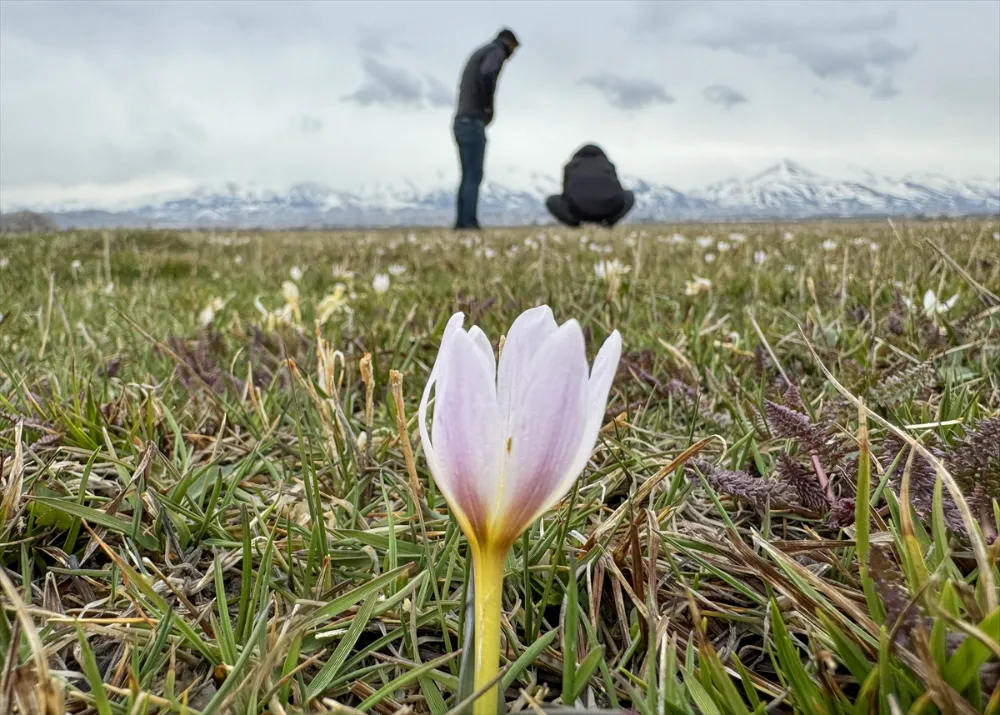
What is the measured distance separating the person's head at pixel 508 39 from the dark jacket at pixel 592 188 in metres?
9.32

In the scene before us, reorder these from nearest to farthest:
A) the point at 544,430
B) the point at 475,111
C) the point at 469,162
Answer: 1. the point at 544,430
2. the point at 475,111
3. the point at 469,162

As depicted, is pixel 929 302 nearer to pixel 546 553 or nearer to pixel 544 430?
pixel 546 553

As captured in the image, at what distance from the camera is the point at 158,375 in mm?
2604

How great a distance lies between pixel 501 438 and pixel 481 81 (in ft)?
64.7

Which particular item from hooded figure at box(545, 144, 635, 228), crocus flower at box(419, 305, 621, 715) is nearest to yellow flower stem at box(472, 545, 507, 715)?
crocus flower at box(419, 305, 621, 715)

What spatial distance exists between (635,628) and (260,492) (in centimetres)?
91

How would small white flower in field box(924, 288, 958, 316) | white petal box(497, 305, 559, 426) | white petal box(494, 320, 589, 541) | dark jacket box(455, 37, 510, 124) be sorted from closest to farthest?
white petal box(494, 320, 589, 541) < white petal box(497, 305, 559, 426) < small white flower in field box(924, 288, 958, 316) < dark jacket box(455, 37, 510, 124)

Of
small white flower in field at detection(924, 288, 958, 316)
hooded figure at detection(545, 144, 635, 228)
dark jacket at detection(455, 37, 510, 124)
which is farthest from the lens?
hooded figure at detection(545, 144, 635, 228)

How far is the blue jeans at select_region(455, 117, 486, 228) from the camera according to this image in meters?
19.8

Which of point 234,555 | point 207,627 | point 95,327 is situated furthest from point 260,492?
point 95,327

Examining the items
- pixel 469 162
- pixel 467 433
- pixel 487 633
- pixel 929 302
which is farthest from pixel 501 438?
pixel 469 162

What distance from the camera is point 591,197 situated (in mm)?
28422

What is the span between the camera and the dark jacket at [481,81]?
61.3 feet

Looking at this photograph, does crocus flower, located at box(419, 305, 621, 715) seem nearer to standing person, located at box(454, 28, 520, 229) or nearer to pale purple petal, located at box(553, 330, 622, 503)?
pale purple petal, located at box(553, 330, 622, 503)
